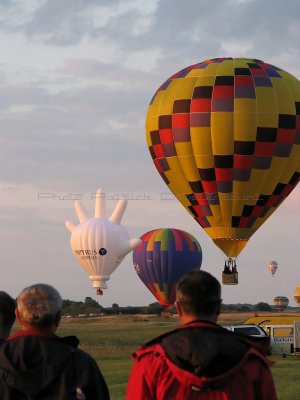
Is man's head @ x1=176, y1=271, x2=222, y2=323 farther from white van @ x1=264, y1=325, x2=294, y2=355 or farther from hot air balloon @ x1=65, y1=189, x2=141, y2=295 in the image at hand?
hot air balloon @ x1=65, y1=189, x2=141, y2=295

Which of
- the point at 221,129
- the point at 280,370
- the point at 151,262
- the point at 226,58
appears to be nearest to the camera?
the point at 280,370

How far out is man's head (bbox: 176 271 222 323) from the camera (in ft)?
16.1

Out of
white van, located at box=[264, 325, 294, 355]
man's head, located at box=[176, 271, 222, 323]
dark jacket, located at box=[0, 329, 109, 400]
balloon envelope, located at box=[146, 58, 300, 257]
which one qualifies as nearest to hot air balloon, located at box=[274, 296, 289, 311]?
white van, located at box=[264, 325, 294, 355]

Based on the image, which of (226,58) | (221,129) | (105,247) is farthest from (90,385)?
(105,247)

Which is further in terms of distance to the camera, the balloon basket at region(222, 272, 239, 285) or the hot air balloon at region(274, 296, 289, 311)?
the hot air balloon at region(274, 296, 289, 311)

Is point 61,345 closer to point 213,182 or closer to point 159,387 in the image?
point 159,387

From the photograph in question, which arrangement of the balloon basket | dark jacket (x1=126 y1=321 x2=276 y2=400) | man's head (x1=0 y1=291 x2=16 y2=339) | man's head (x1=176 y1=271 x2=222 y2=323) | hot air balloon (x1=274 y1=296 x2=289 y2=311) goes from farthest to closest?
hot air balloon (x1=274 y1=296 x2=289 y2=311) < the balloon basket < man's head (x1=0 y1=291 x2=16 y2=339) < man's head (x1=176 y1=271 x2=222 y2=323) < dark jacket (x1=126 y1=321 x2=276 y2=400)

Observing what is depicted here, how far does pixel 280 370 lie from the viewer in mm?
27906

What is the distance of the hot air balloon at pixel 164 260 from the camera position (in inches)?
2378

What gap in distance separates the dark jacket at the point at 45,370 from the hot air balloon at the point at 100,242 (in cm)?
4987

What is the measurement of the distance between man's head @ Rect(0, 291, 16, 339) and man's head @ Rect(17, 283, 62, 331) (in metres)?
0.52

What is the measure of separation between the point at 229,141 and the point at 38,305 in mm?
31711

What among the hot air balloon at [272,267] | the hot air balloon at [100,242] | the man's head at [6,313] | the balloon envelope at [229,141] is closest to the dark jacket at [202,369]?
the man's head at [6,313]

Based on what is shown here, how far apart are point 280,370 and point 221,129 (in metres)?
11.8
